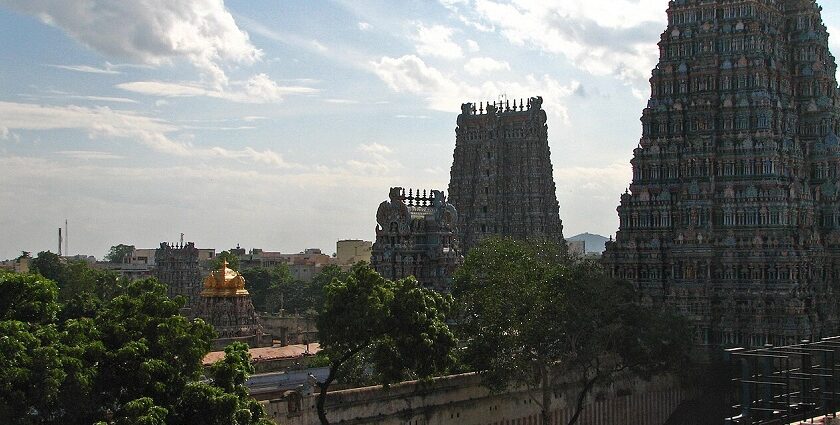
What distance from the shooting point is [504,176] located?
3703 inches

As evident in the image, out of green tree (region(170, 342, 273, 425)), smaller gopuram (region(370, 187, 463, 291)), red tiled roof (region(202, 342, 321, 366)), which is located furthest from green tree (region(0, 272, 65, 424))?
smaller gopuram (region(370, 187, 463, 291))

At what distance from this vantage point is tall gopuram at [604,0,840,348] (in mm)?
57312

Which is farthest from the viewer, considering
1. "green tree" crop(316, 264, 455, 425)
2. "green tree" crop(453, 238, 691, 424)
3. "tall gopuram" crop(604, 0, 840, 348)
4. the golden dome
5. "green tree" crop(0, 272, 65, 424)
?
the golden dome

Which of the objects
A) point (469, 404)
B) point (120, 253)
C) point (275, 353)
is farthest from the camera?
point (120, 253)

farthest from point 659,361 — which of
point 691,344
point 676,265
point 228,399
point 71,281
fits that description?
point 71,281

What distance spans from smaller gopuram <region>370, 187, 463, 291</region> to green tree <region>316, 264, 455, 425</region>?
2192cm

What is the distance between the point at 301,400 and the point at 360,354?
5.75 meters

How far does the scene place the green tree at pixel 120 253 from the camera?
615 feet

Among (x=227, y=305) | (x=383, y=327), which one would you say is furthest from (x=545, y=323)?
(x=227, y=305)

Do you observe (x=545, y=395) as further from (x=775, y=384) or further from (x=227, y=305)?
(x=227, y=305)

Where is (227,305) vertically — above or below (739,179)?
below

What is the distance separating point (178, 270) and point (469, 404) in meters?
66.6

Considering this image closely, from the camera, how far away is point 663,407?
5612 cm

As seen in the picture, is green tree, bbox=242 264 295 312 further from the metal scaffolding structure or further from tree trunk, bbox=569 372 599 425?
the metal scaffolding structure
